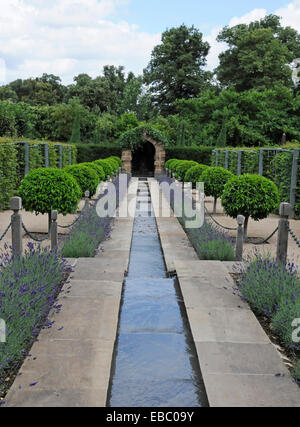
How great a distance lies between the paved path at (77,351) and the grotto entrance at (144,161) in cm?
3248

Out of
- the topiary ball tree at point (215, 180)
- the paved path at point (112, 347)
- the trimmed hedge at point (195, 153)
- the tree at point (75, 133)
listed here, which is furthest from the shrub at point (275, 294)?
the tree at point (75, 133)

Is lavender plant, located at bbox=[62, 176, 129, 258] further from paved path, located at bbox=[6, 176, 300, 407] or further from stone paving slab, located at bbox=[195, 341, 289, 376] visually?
stone paving slab, located at bbox=[195, 341, 289, 376]

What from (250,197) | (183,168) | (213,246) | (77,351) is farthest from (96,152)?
(77,351)

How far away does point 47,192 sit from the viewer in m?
9.12

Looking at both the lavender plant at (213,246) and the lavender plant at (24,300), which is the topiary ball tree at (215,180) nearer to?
the lavender plant at (213,246)

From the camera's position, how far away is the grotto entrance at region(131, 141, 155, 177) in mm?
38519

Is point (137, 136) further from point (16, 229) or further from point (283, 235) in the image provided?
point (16, 229)

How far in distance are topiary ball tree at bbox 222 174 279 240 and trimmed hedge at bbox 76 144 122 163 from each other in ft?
83.0

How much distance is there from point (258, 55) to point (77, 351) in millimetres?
44884

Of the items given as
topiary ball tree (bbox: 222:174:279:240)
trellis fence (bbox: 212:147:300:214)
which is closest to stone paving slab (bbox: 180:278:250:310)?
topiary ball tree (bbox: 222:174:279:240)

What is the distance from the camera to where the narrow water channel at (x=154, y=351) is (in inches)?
132
